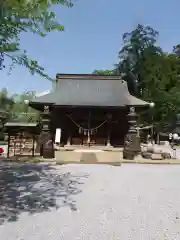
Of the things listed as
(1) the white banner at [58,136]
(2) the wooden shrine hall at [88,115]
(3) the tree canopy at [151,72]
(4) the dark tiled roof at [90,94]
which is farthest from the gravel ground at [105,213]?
(3) the tree canopy at [151,72]

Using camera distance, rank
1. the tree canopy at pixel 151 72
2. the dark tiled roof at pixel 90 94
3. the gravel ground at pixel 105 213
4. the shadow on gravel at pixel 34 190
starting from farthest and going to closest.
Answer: the tree canopy at pixel 151 72 < the dark tiled roof at pixel 90 94 < the shadow on gravel at pixel 34 190 < the gravel ground at pixel 105 213

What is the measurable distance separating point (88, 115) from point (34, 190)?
13578 millimetres

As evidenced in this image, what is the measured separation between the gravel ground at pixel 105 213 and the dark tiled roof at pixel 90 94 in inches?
426

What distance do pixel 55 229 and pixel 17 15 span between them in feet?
14.2

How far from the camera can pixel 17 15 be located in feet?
17.7

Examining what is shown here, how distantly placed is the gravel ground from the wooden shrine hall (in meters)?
11.0

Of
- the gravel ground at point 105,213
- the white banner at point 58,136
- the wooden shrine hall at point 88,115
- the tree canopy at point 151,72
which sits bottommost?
the gravel ground at point 105,213

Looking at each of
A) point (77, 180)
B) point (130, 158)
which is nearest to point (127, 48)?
point (130, 158)

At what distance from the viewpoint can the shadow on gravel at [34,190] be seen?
5340 mm

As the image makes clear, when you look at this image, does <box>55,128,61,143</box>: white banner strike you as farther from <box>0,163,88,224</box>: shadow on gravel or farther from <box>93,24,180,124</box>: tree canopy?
<box>93,24,180,124</box>: tree canopy

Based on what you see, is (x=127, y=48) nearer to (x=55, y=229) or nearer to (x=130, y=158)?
(x=130, y=158)

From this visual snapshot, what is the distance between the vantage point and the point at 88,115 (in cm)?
2016

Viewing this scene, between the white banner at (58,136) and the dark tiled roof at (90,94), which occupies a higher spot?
the dark tiled roof at (90,94)

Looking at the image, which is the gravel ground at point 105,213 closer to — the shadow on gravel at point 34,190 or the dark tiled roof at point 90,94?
the shadow on gravel at point 34,190
